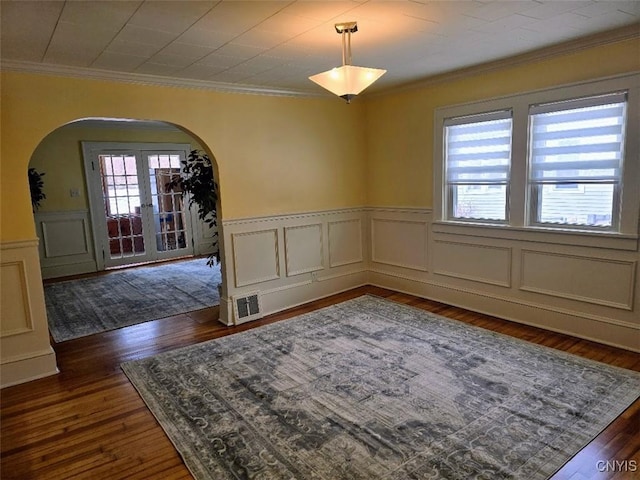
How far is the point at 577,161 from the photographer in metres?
3.53

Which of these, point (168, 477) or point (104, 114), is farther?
point (104, 114)

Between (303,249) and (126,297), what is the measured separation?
8.24 ft

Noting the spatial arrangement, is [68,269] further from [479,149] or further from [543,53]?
[543,53]

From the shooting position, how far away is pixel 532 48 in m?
3.46

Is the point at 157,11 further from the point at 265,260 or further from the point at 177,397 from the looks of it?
the point at 265,260

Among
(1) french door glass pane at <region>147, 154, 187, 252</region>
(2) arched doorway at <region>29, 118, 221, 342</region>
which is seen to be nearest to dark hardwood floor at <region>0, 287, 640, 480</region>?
(2) arched doorway at <region>29, 118, 221, 342</region>

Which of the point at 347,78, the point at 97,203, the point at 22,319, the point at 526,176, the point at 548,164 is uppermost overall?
the point at 347,78

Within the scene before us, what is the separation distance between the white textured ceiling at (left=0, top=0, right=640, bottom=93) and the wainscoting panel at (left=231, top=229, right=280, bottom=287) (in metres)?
1.72

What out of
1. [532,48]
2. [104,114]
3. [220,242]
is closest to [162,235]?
[220,242]

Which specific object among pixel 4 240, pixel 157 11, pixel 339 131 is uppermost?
pixel 157 11

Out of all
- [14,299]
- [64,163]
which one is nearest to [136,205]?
[64,163]

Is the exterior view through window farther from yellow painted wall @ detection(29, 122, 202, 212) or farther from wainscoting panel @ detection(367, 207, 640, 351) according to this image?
yellow painted wall @ detection(29, 122, 202, 212)

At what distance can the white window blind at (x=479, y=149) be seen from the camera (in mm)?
4078

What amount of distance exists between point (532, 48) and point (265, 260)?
3312 mm
